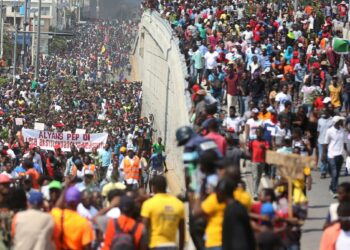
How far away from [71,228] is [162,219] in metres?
0.91

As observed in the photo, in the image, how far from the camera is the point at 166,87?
164ft

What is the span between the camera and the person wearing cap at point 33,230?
1509cm

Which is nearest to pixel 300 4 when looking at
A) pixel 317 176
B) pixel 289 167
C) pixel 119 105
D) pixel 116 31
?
pixel 119 105

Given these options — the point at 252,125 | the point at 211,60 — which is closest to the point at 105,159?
the point at 211,60

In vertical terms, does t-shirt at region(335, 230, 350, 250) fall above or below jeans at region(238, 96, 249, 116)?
below

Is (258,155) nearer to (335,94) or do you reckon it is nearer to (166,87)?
(335,94)

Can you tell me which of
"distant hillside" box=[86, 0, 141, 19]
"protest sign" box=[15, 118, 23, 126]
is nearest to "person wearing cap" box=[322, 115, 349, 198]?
"protest sign" box=[15, 118, 23, 126]

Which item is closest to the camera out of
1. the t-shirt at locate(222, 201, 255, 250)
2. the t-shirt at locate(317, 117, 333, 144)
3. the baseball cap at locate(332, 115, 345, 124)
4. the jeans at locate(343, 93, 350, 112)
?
the t-shirt at locate(222, 201, 255, 250)

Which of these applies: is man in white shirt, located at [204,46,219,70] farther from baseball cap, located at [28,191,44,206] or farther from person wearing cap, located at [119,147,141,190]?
baseball cap, located at [28,191,44,206]

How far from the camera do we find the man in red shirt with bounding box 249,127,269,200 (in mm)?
21862

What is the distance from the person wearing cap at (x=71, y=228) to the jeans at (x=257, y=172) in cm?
775

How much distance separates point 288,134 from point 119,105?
44.0 meters

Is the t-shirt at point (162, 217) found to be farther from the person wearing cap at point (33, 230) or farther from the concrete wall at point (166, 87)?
the concrete wall at point (166, 87)

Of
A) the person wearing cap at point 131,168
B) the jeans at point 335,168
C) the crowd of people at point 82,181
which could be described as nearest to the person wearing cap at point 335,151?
the jeans at point 335,168
